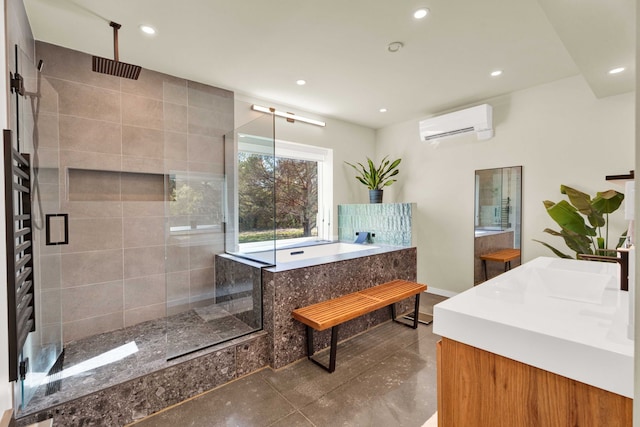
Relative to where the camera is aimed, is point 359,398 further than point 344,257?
No

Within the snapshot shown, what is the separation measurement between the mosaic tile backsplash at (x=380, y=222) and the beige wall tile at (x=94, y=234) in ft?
8.91

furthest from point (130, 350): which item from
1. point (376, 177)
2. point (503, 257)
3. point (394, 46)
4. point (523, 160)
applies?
point (523, 160)

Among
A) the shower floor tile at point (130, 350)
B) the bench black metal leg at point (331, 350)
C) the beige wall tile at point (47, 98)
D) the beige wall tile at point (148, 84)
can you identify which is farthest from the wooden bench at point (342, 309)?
the beige wall tile at point (148, 84)

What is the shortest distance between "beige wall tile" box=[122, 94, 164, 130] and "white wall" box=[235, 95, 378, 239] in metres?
1.03

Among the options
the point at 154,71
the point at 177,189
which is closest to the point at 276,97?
the point at 154,71

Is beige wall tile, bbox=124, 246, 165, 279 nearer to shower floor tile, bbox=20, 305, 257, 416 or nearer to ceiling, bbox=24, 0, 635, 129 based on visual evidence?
shower floor tile, bbox=20, 305, 257, 416

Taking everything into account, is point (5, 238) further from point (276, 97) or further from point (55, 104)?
point (276, 97)

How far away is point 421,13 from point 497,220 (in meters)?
2.55

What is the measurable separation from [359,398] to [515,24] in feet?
9.29

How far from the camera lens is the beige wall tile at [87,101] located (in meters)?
2.33

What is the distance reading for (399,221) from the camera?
11.5 ft

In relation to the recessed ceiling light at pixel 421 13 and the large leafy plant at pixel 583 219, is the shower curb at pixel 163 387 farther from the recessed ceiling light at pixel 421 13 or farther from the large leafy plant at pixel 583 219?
the large leafy plant at pixel 583 219

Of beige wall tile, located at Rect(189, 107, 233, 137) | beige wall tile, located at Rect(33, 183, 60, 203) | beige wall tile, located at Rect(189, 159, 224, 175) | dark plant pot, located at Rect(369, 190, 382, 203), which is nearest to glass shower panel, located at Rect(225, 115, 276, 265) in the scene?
beige wall tile, located at Rect(189, 159, 224, 175)

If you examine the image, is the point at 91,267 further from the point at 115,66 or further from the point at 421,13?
the point at 421,13
